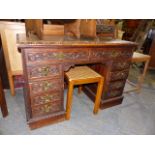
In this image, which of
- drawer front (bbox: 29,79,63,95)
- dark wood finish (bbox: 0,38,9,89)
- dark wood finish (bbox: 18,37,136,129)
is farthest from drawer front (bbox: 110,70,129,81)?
dark wood finish (bbox: 0,38,9,89)

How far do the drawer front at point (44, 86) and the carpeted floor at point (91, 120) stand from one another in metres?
0.47

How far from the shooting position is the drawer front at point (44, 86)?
50.0 inches

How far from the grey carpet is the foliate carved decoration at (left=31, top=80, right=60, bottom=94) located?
1.56ft

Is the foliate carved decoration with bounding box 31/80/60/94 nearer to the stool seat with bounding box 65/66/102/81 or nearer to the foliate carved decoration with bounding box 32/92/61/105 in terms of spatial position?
the foliate carved decoration with bounding box 32/92/61/105

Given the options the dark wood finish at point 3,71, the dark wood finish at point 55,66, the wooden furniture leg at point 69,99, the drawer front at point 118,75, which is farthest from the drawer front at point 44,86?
the dark wood finish at point 3,71

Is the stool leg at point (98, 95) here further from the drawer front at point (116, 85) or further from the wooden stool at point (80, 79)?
the drawer front at point (116, 85)

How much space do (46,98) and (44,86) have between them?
0.49 feet

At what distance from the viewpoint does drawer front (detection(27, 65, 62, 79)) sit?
47.0 inches

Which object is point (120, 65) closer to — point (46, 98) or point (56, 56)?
point (56, 56)

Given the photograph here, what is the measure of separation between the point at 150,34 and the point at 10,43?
3566 mm

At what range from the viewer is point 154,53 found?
11.2ft

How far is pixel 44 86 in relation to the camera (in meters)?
1.32

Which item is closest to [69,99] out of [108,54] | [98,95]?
[98,95]
